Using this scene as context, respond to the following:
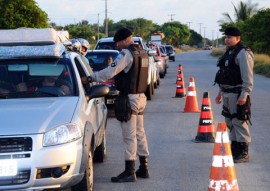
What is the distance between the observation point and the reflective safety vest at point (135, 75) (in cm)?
729

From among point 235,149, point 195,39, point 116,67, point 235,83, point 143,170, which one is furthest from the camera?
point 195,39

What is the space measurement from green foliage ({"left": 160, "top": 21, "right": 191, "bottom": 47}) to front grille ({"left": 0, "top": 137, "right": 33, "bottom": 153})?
118539mm

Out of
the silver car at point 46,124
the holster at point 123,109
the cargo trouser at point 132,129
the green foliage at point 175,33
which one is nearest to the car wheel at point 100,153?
the silver car at point 46,124

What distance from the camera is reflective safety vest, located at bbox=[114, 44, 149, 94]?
23.9 feet

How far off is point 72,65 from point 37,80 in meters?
0.45

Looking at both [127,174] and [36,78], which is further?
[127,174]

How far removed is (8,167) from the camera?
566cm

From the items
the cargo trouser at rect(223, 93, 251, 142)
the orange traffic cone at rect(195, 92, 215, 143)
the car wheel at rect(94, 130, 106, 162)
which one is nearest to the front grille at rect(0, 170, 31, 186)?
the car wheel at rect(94, 130, 106, 162)

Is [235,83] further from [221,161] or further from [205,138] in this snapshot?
[221,161]

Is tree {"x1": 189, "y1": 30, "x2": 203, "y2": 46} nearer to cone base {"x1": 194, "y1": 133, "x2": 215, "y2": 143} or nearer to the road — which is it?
the road

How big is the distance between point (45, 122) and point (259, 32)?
142 ft

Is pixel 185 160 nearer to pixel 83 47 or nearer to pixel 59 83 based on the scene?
pixel 59 83

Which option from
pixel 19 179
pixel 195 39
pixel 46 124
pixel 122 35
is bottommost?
pixel 195 39

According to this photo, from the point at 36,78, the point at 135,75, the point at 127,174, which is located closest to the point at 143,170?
the point at 127,174
